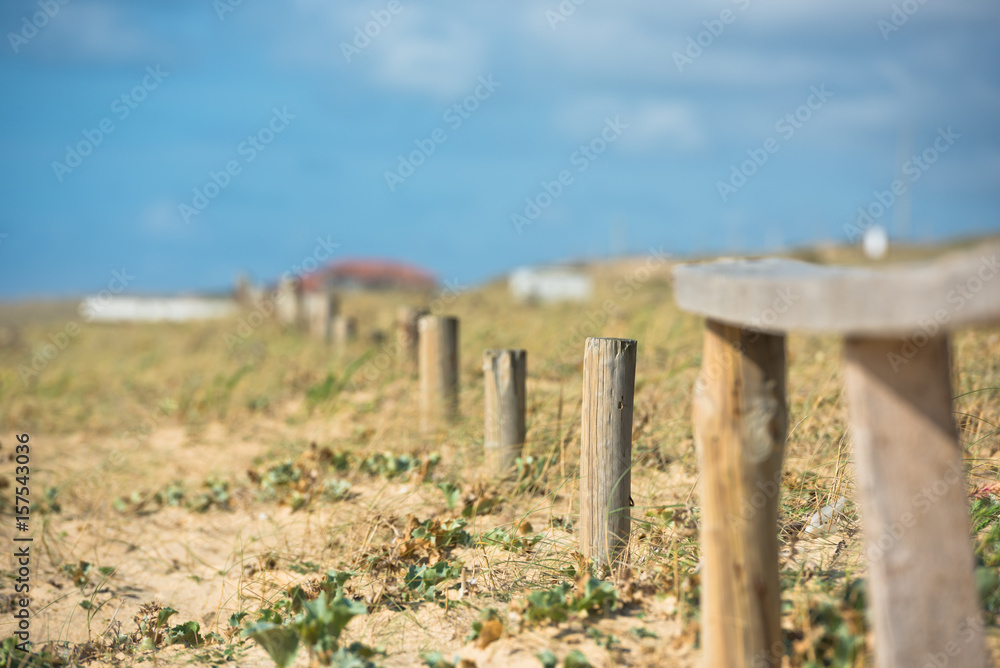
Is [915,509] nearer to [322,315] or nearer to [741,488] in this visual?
[741,488]

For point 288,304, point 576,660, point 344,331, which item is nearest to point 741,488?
point 576,660

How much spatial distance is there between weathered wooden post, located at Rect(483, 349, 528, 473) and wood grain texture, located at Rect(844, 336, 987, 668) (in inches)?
113

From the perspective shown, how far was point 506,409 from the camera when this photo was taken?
4.73 meters

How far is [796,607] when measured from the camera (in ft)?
8.55

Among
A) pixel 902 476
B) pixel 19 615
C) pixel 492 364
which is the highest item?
pixel 492 364

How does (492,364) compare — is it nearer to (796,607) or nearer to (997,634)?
(796,607)

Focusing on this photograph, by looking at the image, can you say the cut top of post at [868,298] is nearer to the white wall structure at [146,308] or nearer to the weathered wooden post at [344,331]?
the weathered wooden post at [344,331]

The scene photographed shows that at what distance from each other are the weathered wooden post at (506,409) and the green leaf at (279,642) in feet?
6.40

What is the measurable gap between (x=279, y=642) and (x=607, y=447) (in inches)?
59.1

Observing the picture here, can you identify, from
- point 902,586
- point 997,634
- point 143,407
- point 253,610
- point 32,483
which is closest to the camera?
point 902,586

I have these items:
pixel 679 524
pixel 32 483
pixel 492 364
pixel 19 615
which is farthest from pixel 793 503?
pixel 32 483

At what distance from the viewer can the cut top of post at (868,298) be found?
1676mm

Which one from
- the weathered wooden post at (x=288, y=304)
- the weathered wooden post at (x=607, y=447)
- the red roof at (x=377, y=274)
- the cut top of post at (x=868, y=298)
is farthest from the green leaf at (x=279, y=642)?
the red roof at (x=377, y=274)

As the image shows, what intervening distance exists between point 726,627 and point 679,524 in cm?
131
